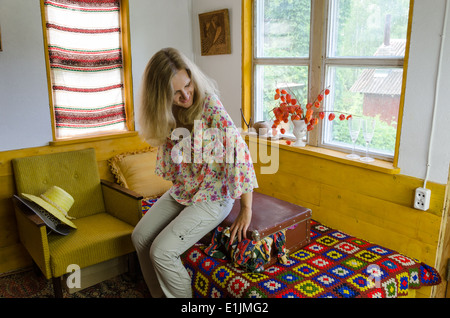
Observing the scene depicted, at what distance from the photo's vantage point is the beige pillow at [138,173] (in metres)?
2.95

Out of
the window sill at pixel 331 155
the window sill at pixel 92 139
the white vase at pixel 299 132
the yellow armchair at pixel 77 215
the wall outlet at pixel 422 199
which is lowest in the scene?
the yellow armchair at pixel 77 215

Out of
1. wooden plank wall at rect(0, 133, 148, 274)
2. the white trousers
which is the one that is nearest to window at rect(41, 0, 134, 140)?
wooden plank wall at rect(0, 133, 148, 274)

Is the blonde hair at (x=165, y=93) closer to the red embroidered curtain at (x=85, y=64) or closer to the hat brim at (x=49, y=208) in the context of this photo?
the hat brim at (x=49, y=208)

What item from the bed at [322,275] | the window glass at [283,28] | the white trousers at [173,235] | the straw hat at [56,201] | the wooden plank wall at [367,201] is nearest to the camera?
the bed at [322,275]

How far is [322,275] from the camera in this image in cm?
189

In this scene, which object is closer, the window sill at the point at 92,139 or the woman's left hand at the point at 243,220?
the woman's left hand at the point at 243,220

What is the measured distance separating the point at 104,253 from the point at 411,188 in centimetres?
174

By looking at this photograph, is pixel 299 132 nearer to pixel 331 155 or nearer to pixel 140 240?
pixel 331 155

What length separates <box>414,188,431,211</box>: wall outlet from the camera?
6.37 feet

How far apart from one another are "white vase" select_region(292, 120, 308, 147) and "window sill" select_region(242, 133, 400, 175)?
0.04 metres

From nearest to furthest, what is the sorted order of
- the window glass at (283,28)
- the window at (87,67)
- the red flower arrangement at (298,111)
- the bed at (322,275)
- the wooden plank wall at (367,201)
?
the bed at (322,275)
the wooden plank wall at (367,201)
the red flower arrangement at (298,111)
the window glass at (283,28)
the window at (87,67)

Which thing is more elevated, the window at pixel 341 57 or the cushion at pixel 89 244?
the window at pixel 341 57

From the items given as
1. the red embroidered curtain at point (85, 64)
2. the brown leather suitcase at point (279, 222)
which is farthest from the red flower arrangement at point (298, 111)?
the red embroidered curtain at point (85, 64)

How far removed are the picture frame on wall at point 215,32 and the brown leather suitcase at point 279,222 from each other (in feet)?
4.65
